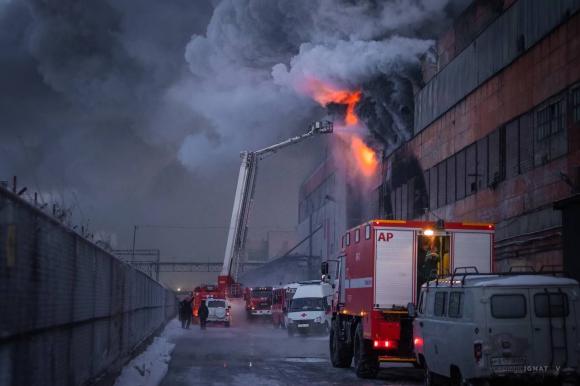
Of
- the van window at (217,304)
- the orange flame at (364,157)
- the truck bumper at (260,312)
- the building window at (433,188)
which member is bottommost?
the truck bumper at (260,312)

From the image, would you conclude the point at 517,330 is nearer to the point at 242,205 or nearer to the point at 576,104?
the point at 576,104

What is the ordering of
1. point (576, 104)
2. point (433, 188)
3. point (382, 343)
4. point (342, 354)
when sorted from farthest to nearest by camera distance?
point (433, 188)
point (576, 104)
point (342, 354)
point (382, 343)

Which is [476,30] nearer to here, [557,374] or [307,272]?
[557,374]

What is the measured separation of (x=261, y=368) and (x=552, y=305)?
9.88 meters

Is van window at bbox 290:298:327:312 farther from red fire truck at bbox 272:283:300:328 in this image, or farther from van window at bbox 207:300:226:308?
van window at bbox 207:300:226:308

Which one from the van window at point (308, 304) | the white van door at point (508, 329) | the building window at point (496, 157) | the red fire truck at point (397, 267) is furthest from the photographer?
the van window at point (308, 304)

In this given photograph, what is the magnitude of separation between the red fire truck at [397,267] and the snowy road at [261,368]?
0.82 m

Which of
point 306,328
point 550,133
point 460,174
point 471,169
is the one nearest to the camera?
point 550,133

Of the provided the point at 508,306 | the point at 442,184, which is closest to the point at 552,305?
the point at 508,306

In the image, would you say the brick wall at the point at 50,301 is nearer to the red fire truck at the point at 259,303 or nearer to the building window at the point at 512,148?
the building window at the point at 512,148

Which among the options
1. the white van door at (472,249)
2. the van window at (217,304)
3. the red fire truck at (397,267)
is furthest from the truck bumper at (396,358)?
the van window at (217,304)

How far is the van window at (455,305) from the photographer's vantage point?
40.2 feet

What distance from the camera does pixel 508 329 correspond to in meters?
11.4

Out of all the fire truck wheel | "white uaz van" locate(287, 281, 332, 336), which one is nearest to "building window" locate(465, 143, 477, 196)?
"white uaz van" locate(287, 281, 332, 336)
